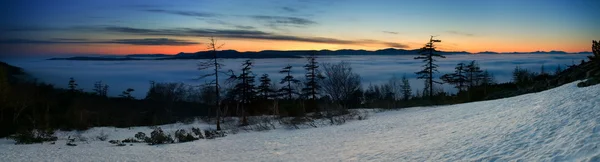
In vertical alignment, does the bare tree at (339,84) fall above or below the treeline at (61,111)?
above

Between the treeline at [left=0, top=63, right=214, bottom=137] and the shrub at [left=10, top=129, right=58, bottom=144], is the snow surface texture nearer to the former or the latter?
the shrub at [left=10, top=129, right=58, bottom=144]

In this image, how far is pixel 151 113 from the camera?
55.9 meters

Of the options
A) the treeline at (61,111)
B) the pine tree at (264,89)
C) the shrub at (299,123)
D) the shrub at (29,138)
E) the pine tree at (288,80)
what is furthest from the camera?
the pine tree at (264,89)

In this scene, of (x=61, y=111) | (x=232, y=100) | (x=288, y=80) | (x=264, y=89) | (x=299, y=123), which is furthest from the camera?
(x=264, y=89)

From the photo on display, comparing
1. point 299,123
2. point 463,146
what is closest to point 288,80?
point 299,123

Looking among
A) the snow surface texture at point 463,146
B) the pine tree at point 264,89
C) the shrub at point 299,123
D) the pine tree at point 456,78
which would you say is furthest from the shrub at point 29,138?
the pine tree at point 456,78

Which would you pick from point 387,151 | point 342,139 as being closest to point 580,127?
point 387,151

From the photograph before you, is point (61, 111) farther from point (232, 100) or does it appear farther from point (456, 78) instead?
point (456, 78)

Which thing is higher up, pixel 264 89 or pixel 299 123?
pixel 264 89

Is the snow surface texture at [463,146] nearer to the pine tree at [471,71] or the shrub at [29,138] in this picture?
the shrub at [29,138]

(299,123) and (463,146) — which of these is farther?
(299,123)

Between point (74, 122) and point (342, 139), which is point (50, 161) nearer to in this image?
point (342, 139)

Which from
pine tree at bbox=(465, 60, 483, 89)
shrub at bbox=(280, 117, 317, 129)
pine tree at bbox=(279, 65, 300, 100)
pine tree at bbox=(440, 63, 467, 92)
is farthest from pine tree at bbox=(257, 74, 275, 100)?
pine tree at bbox=(465, 60, 483, 89)

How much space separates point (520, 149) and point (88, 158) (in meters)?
19.1
